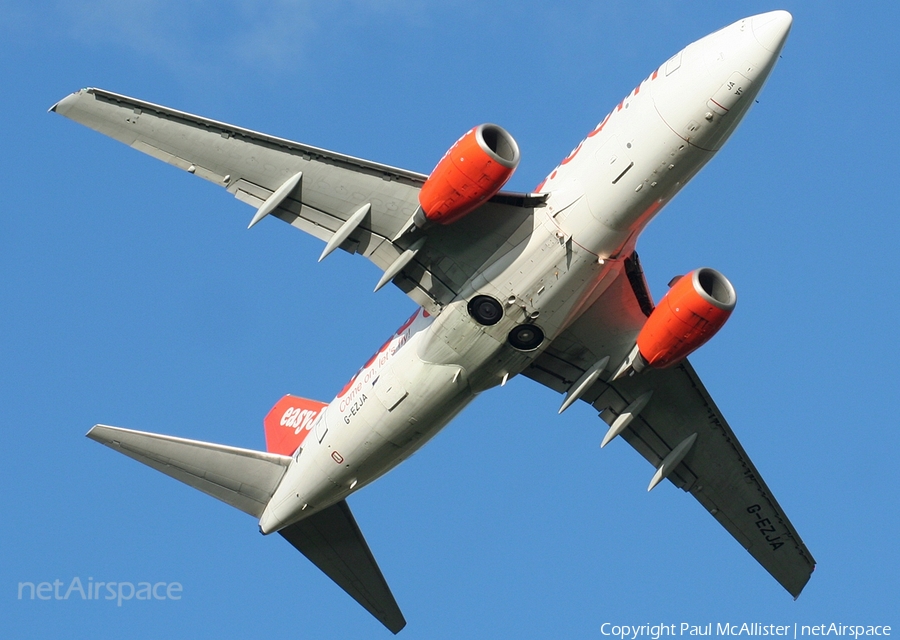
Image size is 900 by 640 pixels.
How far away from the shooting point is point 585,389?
3466 centimetres

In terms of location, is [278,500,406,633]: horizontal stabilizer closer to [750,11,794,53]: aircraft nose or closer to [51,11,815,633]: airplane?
[51,11,815,633]: airplane

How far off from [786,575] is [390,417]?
14097 millimetres

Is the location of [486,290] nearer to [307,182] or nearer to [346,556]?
[307,182]

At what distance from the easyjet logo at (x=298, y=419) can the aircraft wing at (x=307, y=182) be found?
644cm

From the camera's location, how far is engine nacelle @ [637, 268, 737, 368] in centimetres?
3127

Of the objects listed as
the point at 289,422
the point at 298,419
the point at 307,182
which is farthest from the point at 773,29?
the point at 289,422

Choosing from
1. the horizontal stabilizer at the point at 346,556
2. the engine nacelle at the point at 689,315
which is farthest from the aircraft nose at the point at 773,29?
the horizontal stabilizer at the point at 346,556

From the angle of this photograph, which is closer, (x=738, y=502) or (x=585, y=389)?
(x=585, y=389)

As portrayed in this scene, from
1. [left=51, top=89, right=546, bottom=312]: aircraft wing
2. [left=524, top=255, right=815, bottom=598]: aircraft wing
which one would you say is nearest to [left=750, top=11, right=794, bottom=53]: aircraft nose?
[left=524, top=255, right=815, bottom=598]: aircraft wing

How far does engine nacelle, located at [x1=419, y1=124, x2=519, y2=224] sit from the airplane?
0.05 meters

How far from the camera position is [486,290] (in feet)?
104

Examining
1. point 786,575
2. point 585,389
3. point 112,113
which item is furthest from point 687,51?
point 786,575

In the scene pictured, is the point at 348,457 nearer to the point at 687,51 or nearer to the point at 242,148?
the point at 242,148

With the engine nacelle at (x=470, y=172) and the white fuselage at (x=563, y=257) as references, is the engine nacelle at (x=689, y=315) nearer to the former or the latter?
the white fuselage at (x=563, y=257)
